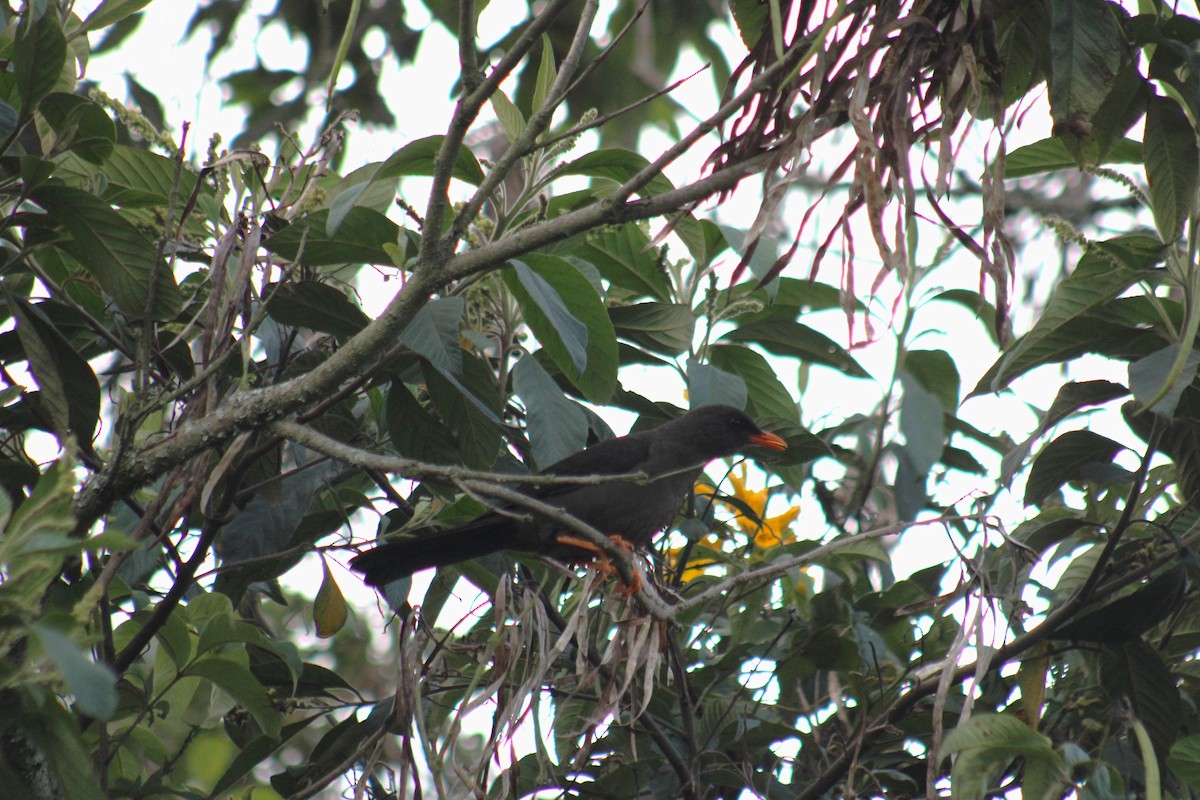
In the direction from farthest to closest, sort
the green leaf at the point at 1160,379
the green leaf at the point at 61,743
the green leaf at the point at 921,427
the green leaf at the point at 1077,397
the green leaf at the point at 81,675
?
the green leaf at the point at 1077,397 < the green leaf at the point at 1160,379 < the green leaf at the point at 921,427 < the green leaf at the point at 61,743 < the green leaf at the point at 81,675

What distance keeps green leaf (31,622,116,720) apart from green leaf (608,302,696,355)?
2567 mm

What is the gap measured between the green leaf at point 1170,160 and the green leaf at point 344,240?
2.14 m

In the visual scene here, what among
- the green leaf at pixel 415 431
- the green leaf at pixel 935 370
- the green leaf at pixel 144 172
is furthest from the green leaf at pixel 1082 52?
the green leaf at pixel 144 172

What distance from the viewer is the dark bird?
4109 mm

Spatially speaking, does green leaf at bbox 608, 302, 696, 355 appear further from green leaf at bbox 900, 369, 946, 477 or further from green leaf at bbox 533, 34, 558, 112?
green leaf at bbox 900, 369, 946, 477

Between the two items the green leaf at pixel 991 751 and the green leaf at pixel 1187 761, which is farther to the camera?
the green leaf at pixel 1187 761

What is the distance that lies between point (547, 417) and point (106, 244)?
1.32m

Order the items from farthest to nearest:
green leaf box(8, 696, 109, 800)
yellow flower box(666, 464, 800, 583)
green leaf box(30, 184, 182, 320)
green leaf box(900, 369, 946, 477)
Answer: yellow flower box(666, 464, 800, 583) < green leaf box(30, 184, 182, 320) < green leaf box(900, 369, 946, 477) < green leaf box(8, 696, 109, 800)

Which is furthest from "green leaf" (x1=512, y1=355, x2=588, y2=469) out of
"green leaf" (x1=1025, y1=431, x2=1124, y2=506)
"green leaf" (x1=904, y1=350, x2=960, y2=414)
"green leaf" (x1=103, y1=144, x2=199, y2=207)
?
"green leaf" (x1=1025, y1=431, x2=1124, y2=506)

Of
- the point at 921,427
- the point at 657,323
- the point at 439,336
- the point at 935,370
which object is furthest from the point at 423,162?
the point at 935,370

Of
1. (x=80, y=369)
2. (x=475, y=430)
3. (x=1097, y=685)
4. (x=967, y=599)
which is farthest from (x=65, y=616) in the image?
(x=1097, y=685)

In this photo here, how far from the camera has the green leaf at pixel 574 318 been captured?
10.5 ft

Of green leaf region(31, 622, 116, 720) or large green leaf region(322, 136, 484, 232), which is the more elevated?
large green leaf region(322, 136, 484, 232)

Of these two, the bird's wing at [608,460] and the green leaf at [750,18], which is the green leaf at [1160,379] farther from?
the bird's wing at [608,460]
